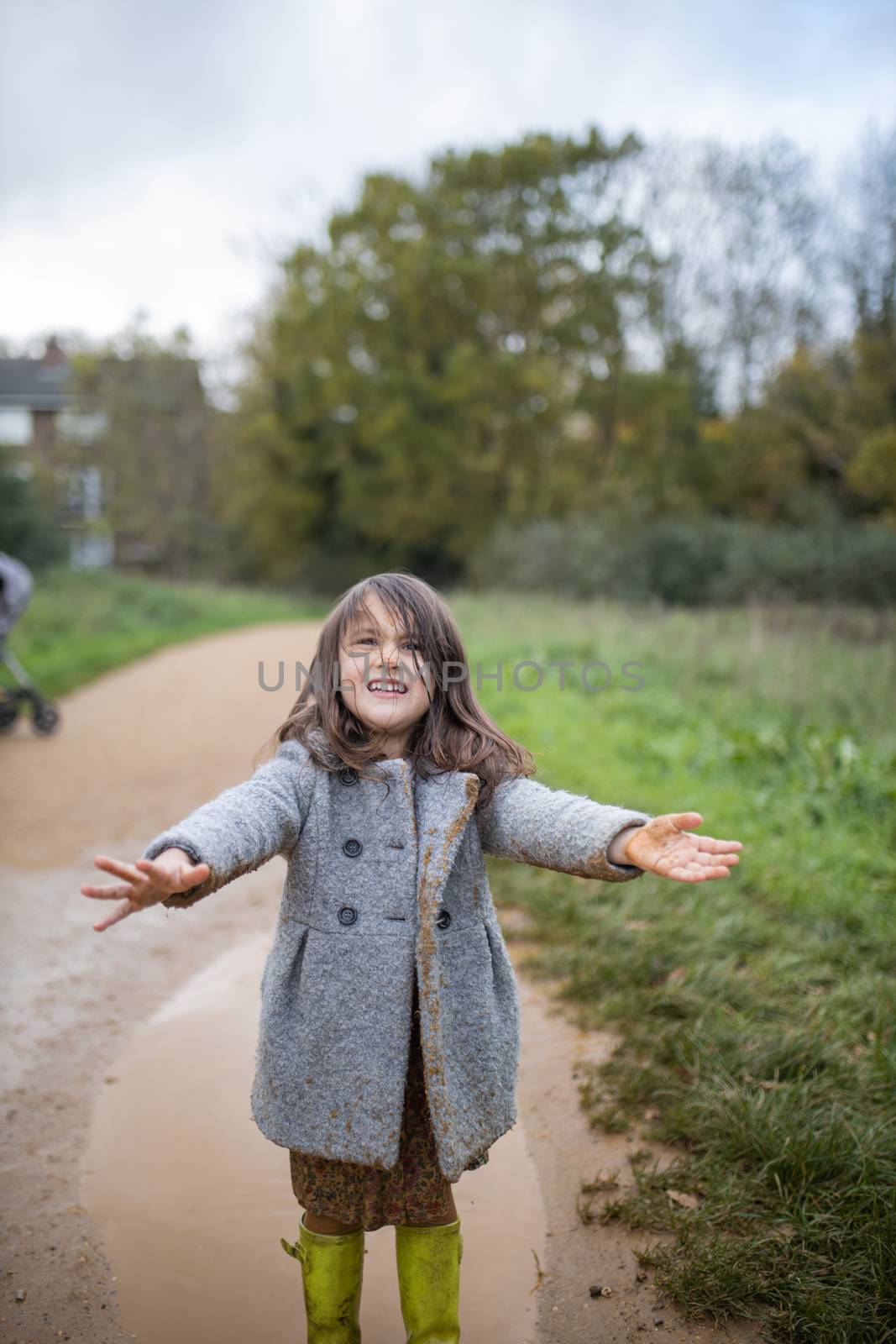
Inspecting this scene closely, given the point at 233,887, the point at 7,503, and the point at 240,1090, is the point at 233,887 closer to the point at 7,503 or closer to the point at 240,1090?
the point at 240,1090

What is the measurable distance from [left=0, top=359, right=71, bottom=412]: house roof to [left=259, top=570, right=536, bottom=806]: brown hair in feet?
114

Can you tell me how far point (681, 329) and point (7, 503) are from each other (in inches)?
583

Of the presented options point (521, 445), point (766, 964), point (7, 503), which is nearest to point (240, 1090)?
point (766, 964)

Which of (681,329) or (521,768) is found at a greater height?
(681,329)

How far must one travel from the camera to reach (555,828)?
6.75ft

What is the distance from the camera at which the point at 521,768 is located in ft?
7.58

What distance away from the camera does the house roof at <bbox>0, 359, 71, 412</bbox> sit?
114 feet

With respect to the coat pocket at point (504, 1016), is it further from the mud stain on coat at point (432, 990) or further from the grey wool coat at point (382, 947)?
the mud stain on coat at point (432, 990)

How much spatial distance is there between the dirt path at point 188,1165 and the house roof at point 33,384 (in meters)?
32.8

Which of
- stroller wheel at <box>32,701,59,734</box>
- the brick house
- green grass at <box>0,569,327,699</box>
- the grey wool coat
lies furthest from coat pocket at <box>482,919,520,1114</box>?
the brick house

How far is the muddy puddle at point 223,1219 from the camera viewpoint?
2402 mm

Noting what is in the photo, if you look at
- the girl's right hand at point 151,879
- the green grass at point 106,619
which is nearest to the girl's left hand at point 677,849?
the girl's right hand at point 151,879

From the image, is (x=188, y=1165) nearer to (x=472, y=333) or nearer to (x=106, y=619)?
(x=106, y=619)

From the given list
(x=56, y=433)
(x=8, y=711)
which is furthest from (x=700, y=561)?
(x=56, y=433)
